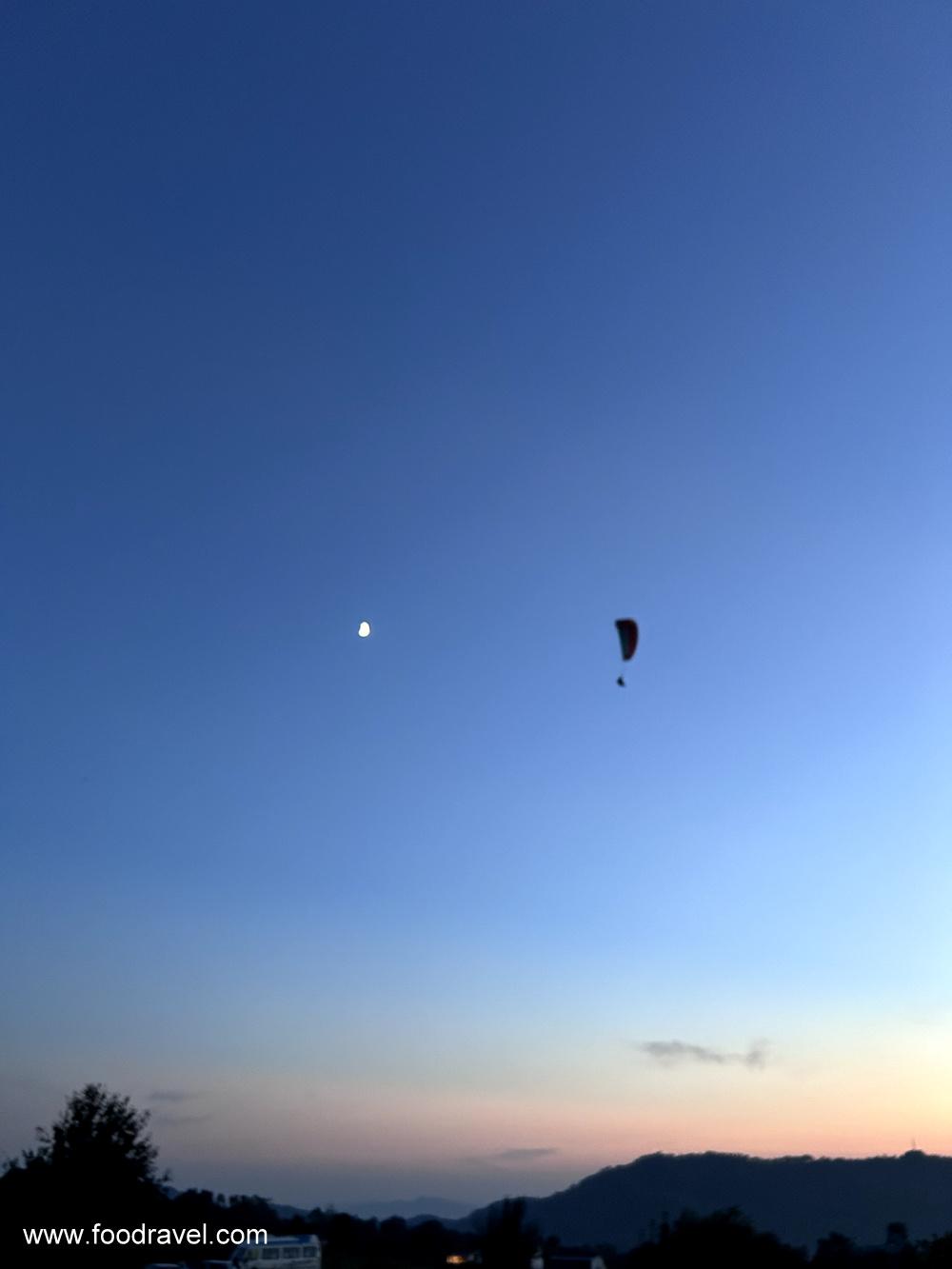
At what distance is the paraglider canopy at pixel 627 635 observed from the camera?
49000mm

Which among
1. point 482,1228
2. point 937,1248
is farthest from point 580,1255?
point 937,1248

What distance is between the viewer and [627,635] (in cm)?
5028

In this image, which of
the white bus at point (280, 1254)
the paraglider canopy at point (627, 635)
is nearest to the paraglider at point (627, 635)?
the paraglider canopy at point (627, 635)

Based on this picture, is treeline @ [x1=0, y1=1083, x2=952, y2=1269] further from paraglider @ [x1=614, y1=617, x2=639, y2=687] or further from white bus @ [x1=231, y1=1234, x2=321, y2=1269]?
paraglider @ [x1=614, y1=617, x2=639, y2=687]

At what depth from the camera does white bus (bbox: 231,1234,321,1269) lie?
5075cm

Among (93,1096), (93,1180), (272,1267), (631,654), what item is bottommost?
(272,1267)

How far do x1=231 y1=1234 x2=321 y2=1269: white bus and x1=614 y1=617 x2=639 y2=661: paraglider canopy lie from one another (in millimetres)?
29205

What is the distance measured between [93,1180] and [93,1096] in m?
5.03

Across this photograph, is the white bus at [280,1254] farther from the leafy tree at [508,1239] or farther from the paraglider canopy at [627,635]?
the paraglider canopy at [627,635]

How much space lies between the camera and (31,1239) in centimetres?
Result: 5500

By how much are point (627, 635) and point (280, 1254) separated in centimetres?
3053

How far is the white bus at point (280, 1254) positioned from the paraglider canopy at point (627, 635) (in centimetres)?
2920

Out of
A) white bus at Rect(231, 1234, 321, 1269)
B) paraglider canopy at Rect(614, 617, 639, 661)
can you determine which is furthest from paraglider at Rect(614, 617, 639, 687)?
white bus at Rect(231, 1234, 321, 1269)

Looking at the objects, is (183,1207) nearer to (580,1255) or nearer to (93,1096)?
(93,1096)
